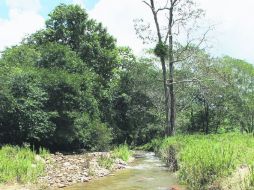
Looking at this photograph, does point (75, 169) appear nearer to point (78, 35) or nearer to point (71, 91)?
point (71, 91)

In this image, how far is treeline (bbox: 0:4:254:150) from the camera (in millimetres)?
25844

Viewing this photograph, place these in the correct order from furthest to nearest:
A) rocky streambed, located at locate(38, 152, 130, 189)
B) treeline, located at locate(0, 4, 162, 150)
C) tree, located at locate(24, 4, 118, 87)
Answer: tree, located at locate(24, 4, 118, 87), treeline, located at locate(0, 4, 162, 150), rocky streambed, located at locate(38, 152, 130, 189)

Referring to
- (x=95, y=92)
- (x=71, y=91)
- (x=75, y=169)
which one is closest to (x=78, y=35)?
(x=95, y=92)

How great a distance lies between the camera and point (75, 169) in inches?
728

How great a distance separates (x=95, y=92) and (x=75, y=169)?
67.1 ft

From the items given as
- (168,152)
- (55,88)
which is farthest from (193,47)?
(168,152)

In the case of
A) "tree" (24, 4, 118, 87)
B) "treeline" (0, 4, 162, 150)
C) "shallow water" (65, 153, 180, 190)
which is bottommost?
"shallow water" (65, 153, 180, 190)

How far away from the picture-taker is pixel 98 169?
19.4m

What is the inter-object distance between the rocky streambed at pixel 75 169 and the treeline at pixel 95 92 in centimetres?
575

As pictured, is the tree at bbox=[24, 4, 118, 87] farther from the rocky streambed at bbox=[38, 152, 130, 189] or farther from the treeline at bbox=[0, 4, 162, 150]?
the rocky streambed at bbox=[38, 152, 130, 189]

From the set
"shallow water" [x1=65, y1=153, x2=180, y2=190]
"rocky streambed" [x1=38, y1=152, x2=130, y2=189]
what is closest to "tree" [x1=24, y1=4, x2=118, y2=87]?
"rocky streambed" [x1=38, y1=152, x2=130, y2=189]

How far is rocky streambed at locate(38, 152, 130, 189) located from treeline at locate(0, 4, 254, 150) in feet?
18.9

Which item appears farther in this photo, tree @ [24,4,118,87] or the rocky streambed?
tree @ [24,4,118,87]

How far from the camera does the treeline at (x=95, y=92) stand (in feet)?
84.8
